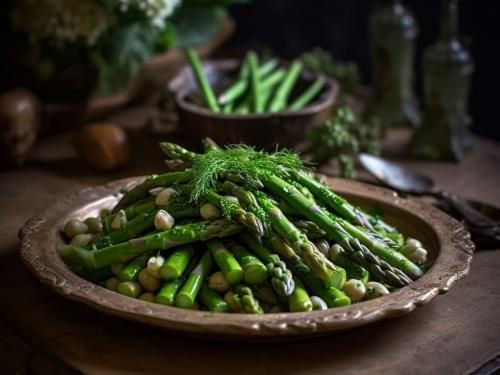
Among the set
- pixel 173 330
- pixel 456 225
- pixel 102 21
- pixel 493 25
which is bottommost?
pixel 173 330

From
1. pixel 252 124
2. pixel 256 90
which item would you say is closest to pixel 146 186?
pixel 252 124

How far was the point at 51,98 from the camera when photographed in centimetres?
225

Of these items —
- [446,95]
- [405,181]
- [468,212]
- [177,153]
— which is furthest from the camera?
[446,95]

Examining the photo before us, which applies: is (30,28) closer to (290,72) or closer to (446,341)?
(290,72)

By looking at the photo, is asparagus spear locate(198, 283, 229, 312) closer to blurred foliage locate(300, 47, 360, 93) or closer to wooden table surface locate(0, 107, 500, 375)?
wooden table surface locate(0, 107, 500, 375)

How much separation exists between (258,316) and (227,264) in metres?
0.14

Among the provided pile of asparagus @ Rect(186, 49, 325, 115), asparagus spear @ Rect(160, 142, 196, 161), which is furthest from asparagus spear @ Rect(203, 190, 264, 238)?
pile of asparagus @ Rect(186, 49, 325, 115)

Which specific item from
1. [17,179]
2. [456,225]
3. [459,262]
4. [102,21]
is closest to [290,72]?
[102,21]

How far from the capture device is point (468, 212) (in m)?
1.53

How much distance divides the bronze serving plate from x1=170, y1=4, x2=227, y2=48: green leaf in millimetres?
1259

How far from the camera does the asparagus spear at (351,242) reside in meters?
1.14

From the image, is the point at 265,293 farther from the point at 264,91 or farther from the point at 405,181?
the point at 264,91

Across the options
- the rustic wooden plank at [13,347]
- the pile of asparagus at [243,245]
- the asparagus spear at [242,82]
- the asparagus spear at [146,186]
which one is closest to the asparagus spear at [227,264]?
the pile of asparagus at [243,245]

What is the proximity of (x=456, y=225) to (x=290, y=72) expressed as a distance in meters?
1.13
